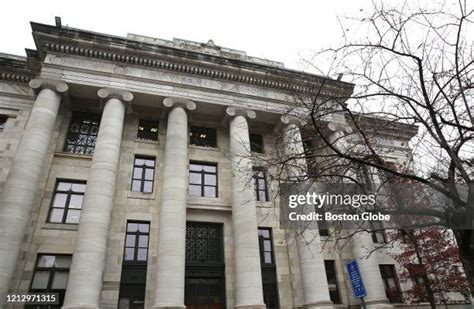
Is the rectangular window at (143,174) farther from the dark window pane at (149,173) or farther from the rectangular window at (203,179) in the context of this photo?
the rectangular window at (203,179)

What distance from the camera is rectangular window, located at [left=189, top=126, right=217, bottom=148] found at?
19.1m

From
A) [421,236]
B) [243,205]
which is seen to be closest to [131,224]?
[243,205]

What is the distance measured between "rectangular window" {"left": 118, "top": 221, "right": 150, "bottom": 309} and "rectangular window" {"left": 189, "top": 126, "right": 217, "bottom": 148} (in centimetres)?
578

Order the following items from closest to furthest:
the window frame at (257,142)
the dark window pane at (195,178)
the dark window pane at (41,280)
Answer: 1. the dark window pane at (41,280)
2. the dark window pane at (195,178)
3. the window frame at (257,142)

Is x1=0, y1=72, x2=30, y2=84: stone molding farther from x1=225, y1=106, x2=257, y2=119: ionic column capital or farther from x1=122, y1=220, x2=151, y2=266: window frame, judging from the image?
x1=225, y1=106, x2=257, y2=119: ionic column capital

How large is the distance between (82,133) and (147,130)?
3.42m

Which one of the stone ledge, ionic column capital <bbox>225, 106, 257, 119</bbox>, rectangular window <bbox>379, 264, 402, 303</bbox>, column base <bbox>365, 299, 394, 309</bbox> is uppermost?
ionic column capital <bbox>225, 106, 257, 119</bbox>

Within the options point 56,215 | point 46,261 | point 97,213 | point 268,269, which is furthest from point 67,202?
point 268,269

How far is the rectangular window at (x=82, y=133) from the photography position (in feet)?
55.1

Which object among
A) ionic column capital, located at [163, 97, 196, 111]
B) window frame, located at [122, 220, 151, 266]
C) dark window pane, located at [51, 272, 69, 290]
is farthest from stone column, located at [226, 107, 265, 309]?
dark window pane, located at [51, 272, 69, 290]

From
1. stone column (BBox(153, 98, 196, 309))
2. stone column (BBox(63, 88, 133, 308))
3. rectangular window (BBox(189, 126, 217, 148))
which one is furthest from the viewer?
rectangular window (BBox(189, 126, 217, 148))

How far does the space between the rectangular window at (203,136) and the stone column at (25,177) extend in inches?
279

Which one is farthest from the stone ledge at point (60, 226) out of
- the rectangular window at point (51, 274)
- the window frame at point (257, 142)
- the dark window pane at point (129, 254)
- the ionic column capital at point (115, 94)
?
the window frame at point (257, 142)

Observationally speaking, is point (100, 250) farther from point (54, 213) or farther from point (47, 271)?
point (54, 213)
